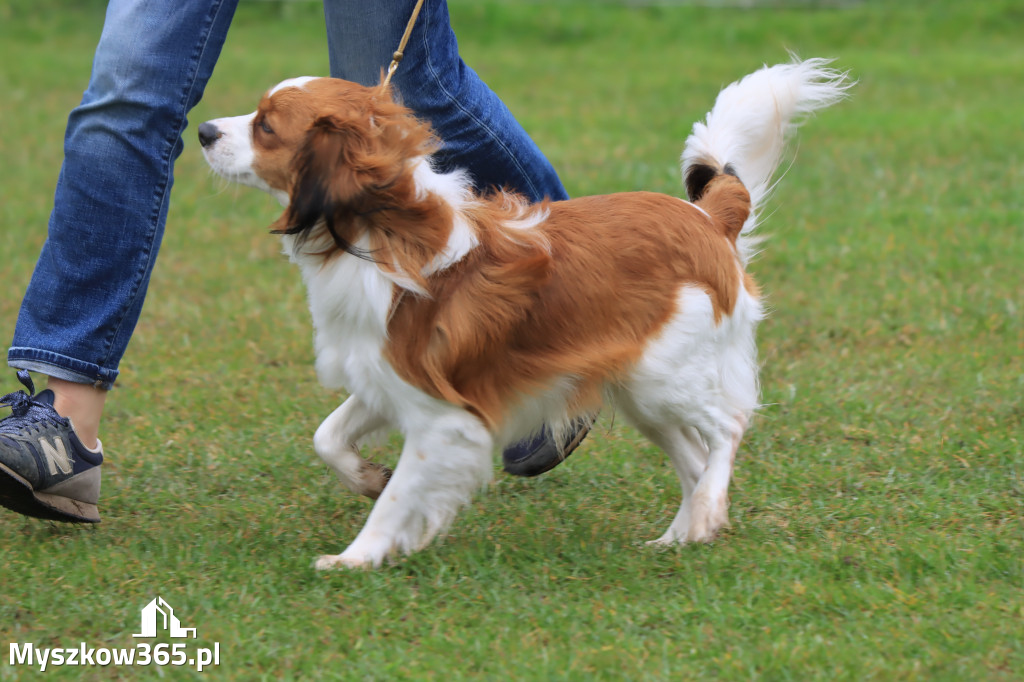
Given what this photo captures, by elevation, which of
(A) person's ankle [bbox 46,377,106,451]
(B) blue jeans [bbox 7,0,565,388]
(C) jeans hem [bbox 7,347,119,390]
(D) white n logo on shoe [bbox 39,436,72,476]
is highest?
(B) blue jeans [bbox 7,0,565,388]

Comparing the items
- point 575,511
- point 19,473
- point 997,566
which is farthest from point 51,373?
point 997,566

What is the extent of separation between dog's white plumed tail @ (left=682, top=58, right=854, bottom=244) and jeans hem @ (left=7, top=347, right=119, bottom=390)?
1.98 m

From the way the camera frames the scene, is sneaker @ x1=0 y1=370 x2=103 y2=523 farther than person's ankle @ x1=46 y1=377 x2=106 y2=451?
No

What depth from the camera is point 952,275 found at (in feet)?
20.3

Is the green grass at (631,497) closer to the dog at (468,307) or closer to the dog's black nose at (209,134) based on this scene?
the dog at (468,307)

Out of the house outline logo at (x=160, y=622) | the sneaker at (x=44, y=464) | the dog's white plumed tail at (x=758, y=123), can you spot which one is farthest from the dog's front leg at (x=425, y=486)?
the dog's white plumed tail at (x=758, y=123)

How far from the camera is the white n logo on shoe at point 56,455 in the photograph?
11.0 feet

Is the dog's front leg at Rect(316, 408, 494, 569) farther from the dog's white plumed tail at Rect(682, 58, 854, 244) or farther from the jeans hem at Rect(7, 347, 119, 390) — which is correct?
the dog's white plumed tail at Rect(682, 58, 854, 244)

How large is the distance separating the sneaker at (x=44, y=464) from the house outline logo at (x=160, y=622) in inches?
23.8

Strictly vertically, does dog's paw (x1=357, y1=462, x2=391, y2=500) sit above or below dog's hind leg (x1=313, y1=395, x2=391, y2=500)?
below

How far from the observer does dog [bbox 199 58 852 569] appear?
3123mm

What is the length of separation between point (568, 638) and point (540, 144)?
6.87 meters

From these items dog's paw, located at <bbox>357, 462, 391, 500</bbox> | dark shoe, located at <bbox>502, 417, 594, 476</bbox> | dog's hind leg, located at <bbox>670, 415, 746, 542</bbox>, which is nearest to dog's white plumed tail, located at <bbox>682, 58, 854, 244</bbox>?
dog's hind leg, located at <bbox>670, 415, 746, 542</bbox>

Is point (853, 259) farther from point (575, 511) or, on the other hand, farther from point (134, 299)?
point (134, 299)
